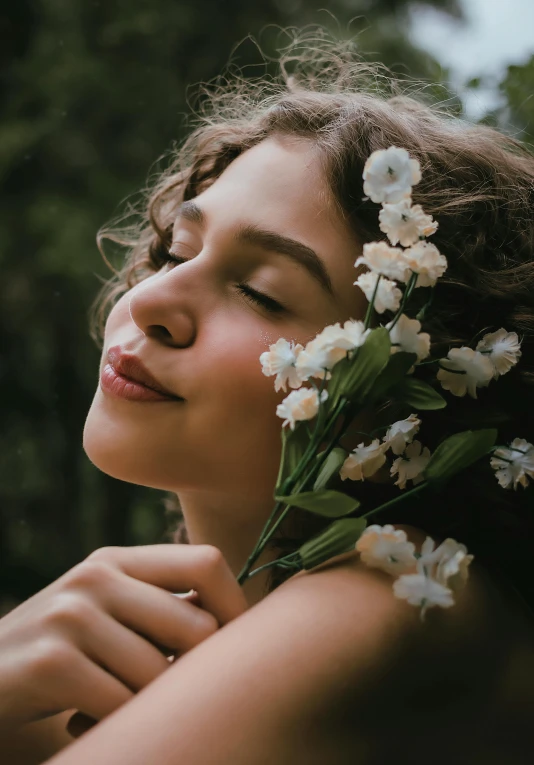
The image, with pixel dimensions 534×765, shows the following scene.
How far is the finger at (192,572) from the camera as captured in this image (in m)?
0.80

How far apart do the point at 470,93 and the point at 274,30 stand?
237 centimetres

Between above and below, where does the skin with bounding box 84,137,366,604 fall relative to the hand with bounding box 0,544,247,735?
above

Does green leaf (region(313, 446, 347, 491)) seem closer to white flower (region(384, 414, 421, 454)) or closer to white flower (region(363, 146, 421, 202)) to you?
white flower (region(384, 414, 421, 454))

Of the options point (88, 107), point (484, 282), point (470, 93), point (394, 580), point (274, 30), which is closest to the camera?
point (394, 580)

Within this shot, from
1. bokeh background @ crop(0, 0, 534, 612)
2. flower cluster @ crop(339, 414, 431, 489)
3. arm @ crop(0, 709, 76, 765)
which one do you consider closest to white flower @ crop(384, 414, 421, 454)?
flower cluster @ crop(339, 414, 431, 489)

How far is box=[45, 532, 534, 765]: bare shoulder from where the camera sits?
0.68m

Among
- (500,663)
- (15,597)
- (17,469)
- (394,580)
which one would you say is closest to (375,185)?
(394,580)

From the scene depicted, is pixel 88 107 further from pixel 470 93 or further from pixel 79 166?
pixel 470 93

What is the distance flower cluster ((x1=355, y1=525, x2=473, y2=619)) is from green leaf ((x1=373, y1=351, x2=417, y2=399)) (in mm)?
148

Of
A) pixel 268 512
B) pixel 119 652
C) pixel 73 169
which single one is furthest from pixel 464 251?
pixel 73 169

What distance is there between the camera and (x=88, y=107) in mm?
3414

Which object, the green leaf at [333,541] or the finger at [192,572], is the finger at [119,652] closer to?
the finger at [192,572]

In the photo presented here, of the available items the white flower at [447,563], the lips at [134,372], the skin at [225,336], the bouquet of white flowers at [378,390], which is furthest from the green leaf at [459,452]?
the lips at [134,372]

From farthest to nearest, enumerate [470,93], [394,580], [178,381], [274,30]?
1. [274,30]
2. [470,93]
3. [178,381]
4. [394,580]
